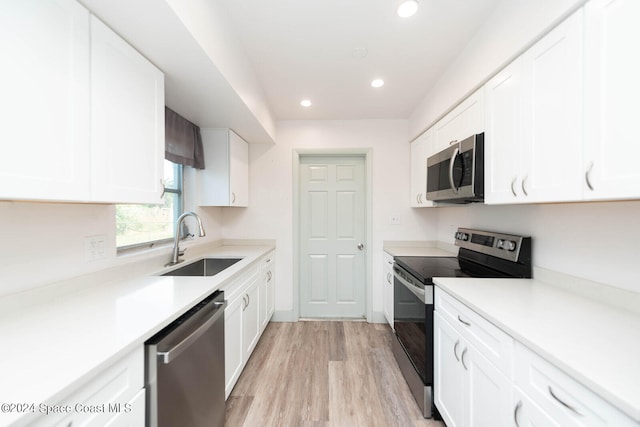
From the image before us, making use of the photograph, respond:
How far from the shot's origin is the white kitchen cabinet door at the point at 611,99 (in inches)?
31.8

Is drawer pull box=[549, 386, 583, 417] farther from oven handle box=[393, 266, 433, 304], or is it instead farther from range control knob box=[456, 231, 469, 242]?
range control knob box=[456, 231, 469, 242]

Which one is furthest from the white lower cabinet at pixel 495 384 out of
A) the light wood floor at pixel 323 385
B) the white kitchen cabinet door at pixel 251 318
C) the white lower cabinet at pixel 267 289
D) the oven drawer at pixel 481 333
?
the white lower cabinet at pixel 267 289

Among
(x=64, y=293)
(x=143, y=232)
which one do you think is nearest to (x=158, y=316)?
(x=64, y=293)

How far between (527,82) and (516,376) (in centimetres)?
133

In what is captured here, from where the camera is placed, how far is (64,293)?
117cm

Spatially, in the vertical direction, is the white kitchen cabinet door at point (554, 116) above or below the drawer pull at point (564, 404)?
above

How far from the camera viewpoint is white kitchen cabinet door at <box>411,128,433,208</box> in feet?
8.02

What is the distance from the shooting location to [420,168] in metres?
2.62

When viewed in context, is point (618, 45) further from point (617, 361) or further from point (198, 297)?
point (198, 297)

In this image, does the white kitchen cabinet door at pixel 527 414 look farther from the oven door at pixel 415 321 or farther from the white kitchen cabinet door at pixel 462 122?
the white kitchen cabinet door at pixel 462 122

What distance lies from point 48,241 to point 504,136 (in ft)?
7.81

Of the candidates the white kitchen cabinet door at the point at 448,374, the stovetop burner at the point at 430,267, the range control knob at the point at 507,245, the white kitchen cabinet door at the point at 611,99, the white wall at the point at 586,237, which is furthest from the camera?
the stovetop burner at the point at 430,267

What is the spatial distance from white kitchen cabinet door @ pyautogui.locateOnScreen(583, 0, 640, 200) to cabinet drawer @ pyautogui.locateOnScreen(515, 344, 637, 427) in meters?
0.63

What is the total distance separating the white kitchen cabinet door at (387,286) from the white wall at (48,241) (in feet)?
7.74
